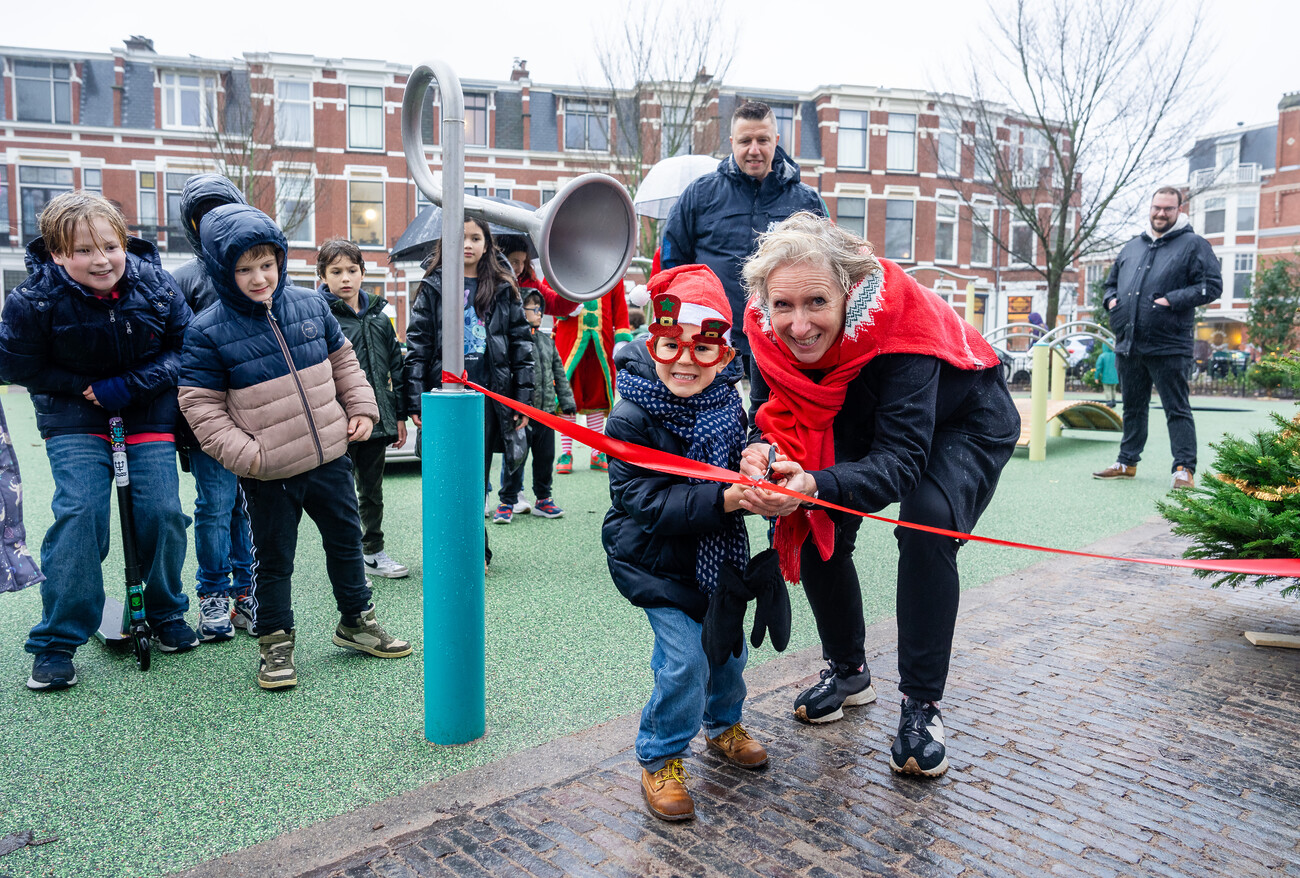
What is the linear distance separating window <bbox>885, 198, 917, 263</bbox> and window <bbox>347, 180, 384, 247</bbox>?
19.8 m

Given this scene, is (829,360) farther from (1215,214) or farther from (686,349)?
(1215,214)

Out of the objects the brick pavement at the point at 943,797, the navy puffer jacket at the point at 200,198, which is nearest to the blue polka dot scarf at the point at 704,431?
the brick pavement at the point at 943,797

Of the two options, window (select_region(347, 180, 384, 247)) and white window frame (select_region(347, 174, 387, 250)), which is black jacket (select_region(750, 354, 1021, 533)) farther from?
window (select_region(347, 180, 384, 247))

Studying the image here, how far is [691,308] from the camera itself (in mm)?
2465

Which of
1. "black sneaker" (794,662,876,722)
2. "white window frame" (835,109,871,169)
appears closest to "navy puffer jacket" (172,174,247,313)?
"black sneaker" (794,662,876,722)

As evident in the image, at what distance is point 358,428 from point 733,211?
210cm

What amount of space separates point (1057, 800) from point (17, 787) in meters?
2.84

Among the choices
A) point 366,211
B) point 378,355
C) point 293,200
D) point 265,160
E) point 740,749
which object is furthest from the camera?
point 366,211

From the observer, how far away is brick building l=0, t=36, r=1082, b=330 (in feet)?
99.3

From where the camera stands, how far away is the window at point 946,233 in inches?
1510

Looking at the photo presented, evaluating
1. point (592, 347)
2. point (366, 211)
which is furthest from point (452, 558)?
point (366, 211)

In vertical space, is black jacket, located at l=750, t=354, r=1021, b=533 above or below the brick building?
below

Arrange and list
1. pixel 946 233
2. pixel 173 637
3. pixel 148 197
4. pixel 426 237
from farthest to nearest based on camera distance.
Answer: pixel 946 233
pixel 148 197
pixel 426 237
pixel 173 637

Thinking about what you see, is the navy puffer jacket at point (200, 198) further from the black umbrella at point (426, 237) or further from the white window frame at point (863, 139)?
the white window frame at point (863, 139)
